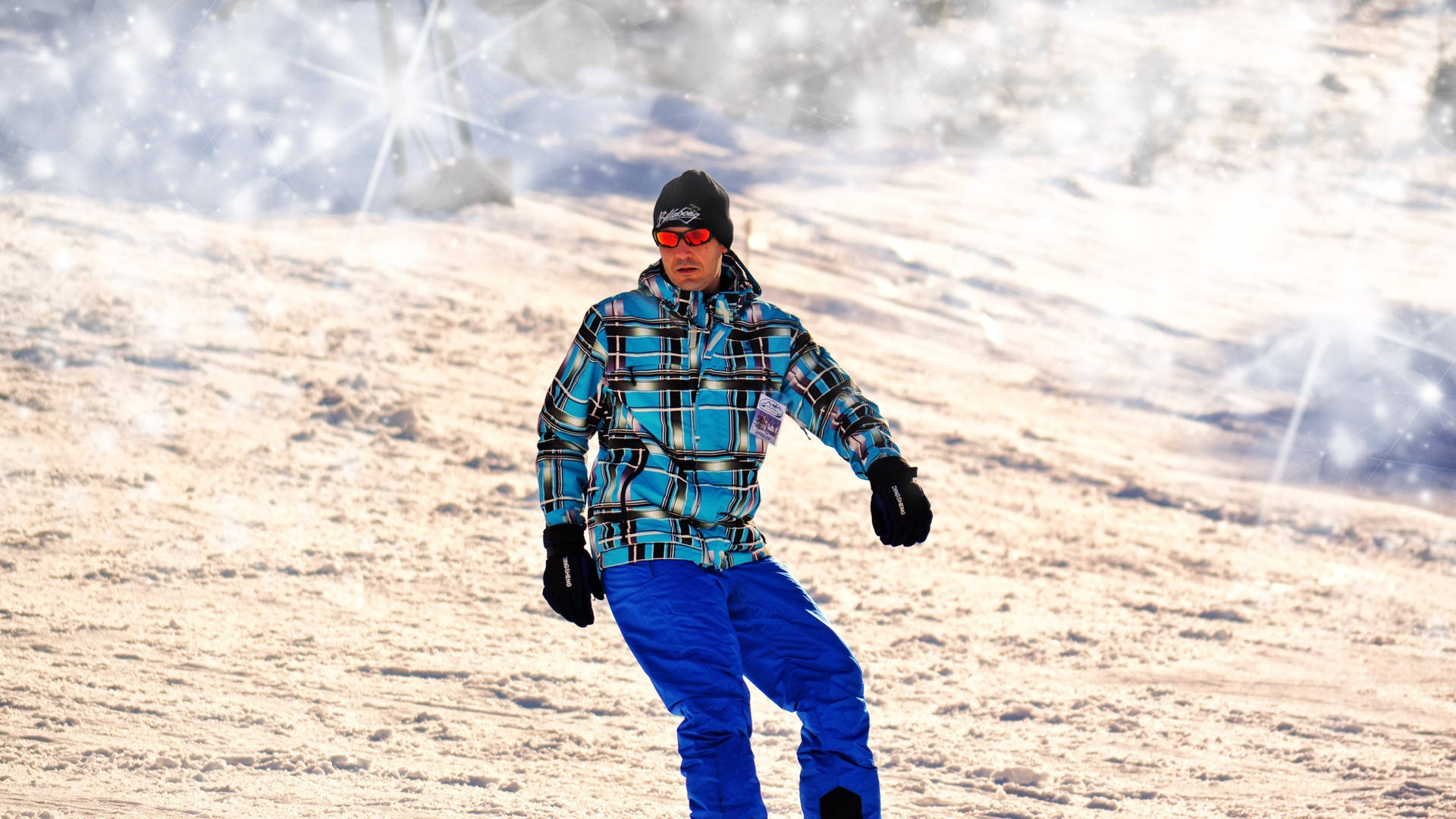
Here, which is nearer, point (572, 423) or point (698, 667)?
point (698, 667)

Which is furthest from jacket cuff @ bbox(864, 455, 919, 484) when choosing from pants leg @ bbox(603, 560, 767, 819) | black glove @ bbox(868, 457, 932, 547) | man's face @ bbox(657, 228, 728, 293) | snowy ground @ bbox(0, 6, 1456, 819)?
snowy ground @ bbox(0, 6, 1456, 819)

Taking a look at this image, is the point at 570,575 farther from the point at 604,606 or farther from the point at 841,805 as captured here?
the point at 604,606

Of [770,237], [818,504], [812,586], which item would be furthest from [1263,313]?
[812,586]

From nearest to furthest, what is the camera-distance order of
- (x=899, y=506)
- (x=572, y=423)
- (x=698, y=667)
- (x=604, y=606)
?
(x=698, y=667)
(x=899, y=506)
(x=572, y=423)
(x=604, y=606)

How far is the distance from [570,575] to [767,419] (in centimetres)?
48

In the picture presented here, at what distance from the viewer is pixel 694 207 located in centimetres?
248

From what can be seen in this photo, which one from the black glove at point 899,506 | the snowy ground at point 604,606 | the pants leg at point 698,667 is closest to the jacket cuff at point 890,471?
the black glove at point 899,506

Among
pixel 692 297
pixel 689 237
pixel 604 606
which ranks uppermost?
pixel 689 237

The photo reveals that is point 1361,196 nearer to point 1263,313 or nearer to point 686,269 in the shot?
point 1263,313

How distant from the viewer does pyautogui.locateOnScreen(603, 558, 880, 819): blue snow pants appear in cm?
217

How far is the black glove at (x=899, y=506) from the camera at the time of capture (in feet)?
7.84

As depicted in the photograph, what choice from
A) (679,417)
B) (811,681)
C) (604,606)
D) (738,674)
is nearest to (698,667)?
(738,674)

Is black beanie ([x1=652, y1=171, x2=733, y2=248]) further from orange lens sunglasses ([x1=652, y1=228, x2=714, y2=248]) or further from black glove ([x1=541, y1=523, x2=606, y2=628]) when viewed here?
black glove ([x1=541, y1=523, x2=606, y2=628])

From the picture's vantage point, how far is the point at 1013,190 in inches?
570
